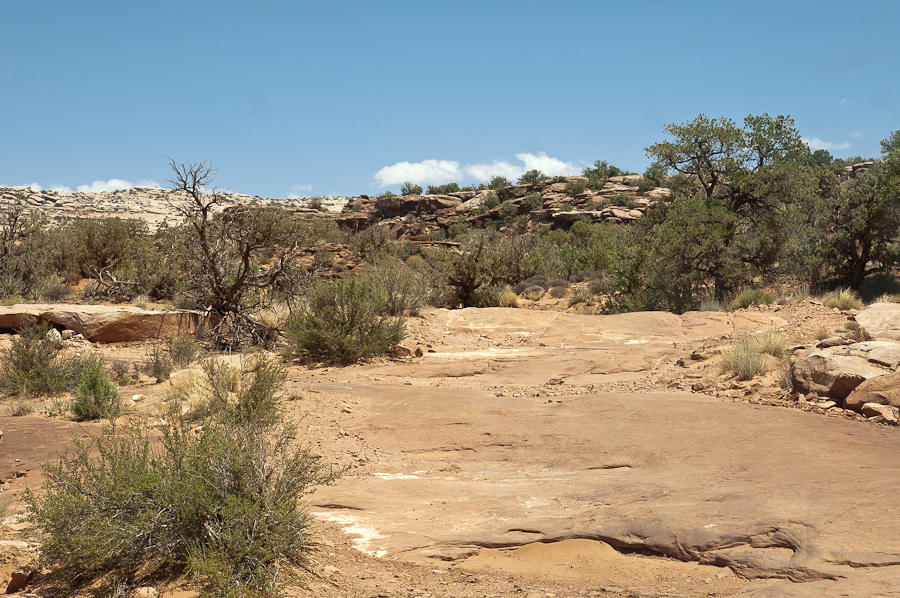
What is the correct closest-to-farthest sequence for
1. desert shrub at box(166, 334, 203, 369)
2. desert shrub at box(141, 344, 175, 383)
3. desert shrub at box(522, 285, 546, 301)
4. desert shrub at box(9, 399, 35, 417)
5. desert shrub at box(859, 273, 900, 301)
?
desert shrub at box(9, 399, 35, 417) < desert shrub at box(141, 344, 175, 383) < desert shrub at box(166, 334, 203, 369) < desert shrub at box(859, 273, 900, 301) < desert shrub at box(522, 285, 546, 301)

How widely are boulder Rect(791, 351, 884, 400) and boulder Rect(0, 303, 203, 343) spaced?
11.3 meters

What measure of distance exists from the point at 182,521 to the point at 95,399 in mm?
4979

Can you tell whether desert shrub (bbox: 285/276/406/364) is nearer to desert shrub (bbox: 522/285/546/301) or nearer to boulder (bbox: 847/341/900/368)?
boulder (bbox: 847/341/900/368)

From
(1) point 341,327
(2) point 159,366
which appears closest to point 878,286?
(1) point 341,327

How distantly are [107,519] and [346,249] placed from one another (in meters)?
28.8

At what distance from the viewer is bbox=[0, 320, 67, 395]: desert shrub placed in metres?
9.08

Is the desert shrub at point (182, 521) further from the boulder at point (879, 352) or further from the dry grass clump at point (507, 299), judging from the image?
the dry grass clump at point (507, 299)

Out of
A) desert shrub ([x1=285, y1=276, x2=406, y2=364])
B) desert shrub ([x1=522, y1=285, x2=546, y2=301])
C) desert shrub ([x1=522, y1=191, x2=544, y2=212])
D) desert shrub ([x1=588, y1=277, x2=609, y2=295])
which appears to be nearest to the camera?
desert shrub ([x1=285, y1=276, x2=406, y2=364])

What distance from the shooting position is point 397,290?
15.7 meters

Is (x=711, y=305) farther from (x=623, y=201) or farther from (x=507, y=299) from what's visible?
(x=623, y=201)

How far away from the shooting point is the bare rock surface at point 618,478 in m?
3.57

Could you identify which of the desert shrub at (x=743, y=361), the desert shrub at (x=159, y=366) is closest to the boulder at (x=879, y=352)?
the desert shrub at (x=743, y=361)

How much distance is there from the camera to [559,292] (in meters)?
23.5

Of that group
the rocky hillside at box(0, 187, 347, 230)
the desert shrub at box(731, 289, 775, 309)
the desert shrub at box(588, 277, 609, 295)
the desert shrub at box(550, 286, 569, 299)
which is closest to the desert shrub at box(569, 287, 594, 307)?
the desert shrub at box(588, 277, 609, 295)
